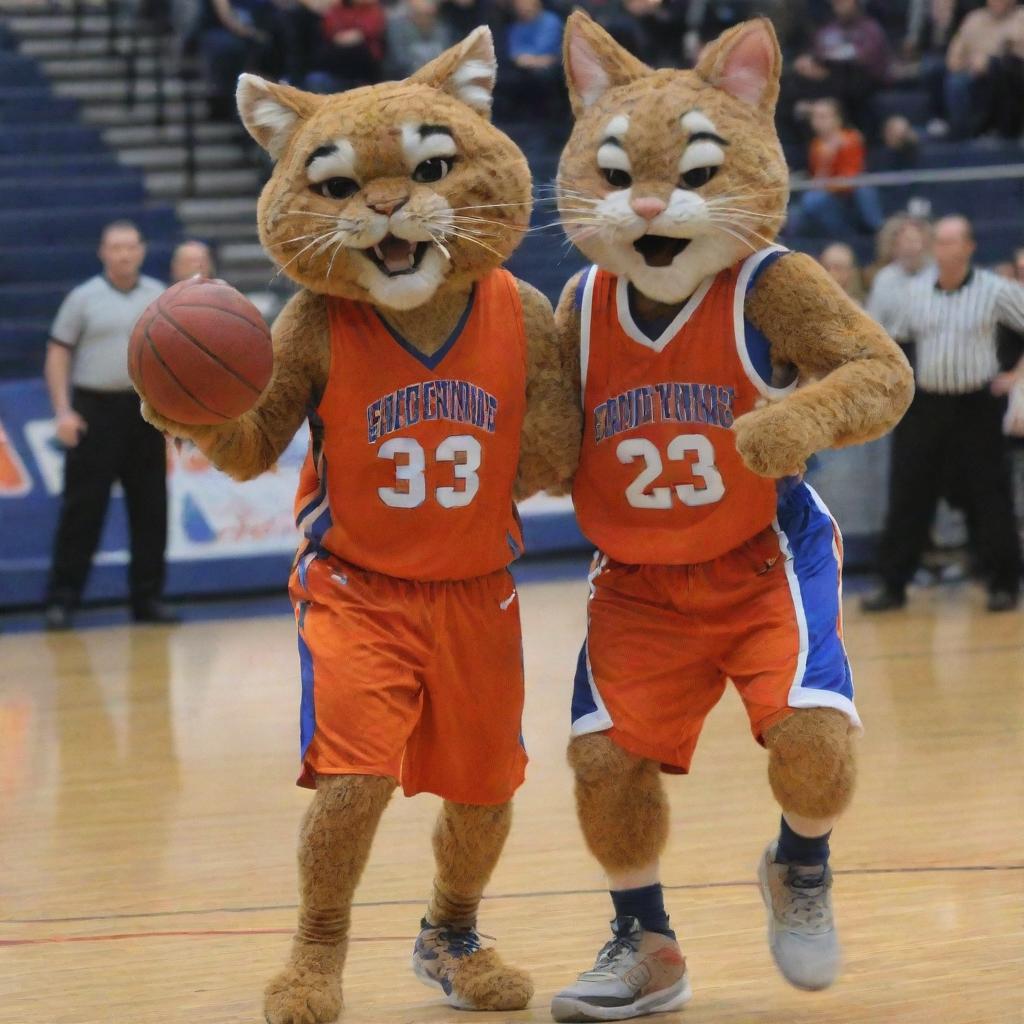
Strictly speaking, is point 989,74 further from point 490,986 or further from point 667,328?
point 490,986

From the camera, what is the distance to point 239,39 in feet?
37.1

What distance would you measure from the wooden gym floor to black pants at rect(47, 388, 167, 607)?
977 mm

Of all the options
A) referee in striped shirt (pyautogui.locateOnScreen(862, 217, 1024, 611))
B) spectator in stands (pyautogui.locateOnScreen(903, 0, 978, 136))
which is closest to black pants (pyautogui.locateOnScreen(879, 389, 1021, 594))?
referee in striped shirt (pyautogui.locateOnScreen(862, 217, 1024, 611))

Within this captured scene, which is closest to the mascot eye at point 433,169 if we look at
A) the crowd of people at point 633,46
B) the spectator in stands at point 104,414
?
the spectator in stands at point 104,414

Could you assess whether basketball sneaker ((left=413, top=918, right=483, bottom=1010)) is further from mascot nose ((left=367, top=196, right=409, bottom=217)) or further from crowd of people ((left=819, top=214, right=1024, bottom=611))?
crowd of people ((left=819, top=214, right=1024, bottom=611))

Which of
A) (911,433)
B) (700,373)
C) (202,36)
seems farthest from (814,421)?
(202,36)

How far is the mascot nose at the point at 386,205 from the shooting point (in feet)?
11.3

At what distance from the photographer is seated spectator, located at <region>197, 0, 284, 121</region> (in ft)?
36.5

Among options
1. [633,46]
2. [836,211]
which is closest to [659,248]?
[836,211]

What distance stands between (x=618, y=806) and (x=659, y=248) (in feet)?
3.75

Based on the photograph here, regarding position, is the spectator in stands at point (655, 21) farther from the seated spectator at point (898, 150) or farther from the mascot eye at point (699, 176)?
the mascot eye at point (699, 176)

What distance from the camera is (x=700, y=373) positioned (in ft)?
11.6

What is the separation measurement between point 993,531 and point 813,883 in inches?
204

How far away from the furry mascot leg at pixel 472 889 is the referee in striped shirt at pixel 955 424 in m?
5.00
